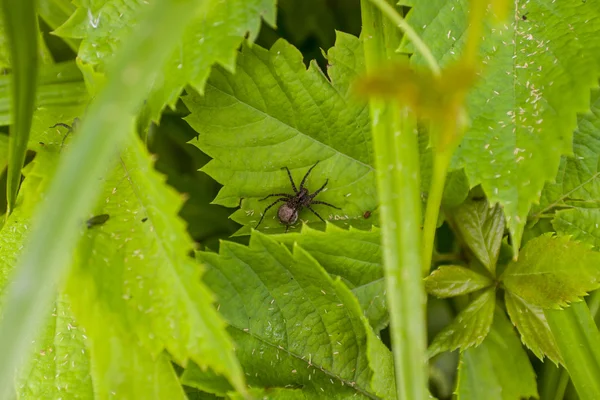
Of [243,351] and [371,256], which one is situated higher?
[371,256]

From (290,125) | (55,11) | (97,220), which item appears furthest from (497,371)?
(55,11)

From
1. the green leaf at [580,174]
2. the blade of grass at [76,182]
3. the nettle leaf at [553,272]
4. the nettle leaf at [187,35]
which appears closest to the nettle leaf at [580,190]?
the green leaf at [580,174]

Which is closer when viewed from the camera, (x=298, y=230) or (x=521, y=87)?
(x=521, y=87)

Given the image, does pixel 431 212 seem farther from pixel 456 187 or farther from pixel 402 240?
pixel 402 240

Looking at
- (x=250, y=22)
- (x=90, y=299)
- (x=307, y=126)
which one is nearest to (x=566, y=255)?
(x=307, y=126)

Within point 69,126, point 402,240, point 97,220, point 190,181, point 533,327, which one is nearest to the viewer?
point 402,240

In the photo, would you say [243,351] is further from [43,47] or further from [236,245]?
[43,47]

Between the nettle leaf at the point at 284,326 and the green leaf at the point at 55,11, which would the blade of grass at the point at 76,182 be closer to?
the nettle leaf at the point at 284,326
